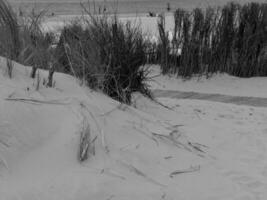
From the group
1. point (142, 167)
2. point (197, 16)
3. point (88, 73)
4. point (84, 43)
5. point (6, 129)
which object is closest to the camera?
point (6, 129)

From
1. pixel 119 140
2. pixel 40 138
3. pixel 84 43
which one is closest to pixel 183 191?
pixel 119 140

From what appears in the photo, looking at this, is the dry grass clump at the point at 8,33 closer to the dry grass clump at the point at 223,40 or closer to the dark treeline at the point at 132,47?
the dark treeline at the point at 132,47

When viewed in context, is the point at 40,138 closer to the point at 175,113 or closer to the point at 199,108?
the point at 175,113

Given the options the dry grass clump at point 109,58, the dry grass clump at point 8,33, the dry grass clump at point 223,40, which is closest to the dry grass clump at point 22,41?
the dry grass clump at point 8,33

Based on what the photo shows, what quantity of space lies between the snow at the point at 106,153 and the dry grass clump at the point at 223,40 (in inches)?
122

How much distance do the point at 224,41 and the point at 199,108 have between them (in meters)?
2.37

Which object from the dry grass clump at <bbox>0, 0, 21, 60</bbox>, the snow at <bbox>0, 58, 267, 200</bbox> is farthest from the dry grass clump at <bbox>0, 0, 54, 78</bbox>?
the snow at <bbox>0, 58, 267, 200</bbox>

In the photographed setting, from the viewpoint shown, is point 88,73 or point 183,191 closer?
point 183,191

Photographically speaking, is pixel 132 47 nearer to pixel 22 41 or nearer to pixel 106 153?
pixel 22 41

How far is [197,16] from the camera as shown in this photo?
634 cm

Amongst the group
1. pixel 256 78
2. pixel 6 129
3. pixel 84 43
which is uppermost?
pixel 84 43

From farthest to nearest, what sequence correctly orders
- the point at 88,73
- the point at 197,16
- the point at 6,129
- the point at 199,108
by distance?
the point at 197,16, the point at 199,108, the point at 88,73, the point at 6,129

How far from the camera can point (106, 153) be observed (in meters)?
2.55

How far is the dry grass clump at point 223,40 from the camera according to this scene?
20.7 ft
